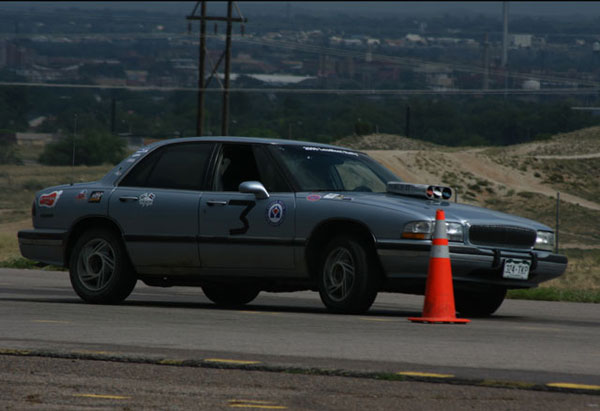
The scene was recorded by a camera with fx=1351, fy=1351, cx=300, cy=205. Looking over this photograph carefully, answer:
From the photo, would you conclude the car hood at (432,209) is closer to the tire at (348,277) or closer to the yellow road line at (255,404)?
the tire at (348,277)

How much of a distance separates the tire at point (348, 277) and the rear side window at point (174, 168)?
166cm

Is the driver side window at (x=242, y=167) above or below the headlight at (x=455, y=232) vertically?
above

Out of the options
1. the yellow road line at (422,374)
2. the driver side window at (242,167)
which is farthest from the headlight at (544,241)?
the yellow road line at (422,374)

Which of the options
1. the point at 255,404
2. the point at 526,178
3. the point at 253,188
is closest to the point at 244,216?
the point at 253,188

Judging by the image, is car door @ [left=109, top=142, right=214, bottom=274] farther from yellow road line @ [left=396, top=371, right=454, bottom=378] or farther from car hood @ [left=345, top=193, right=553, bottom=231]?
yellow road line @ [left=396, top=371, right=454, bottom=378]

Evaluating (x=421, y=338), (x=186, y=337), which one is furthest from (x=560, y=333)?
(x=186, y=337)

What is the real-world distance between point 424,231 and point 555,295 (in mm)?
5139

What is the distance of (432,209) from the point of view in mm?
11422

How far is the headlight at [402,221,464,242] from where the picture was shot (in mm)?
11180

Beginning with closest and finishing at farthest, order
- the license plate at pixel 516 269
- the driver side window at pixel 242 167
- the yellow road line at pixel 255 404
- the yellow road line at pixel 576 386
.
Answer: the yellow road line at pixel 255 404 → the yellow road line at pixel 576 386 → the license plate at pixel 516 269 → the driver side window at pixel 242 167

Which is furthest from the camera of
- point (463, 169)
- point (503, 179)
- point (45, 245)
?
point (503, 179)

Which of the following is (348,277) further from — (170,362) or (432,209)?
(170,362)

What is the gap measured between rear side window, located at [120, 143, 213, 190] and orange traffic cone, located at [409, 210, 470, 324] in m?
2.65

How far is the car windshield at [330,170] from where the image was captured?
12.1 meters
